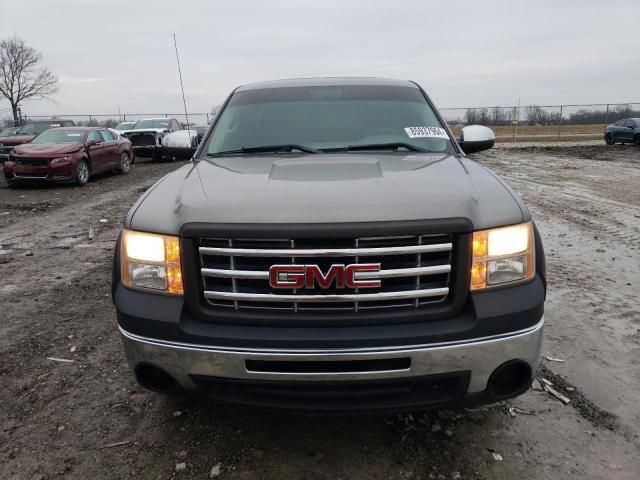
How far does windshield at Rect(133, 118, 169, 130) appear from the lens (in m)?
21.0

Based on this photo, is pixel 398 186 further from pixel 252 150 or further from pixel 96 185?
pixel 96 185

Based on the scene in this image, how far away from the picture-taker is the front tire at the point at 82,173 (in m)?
12.6

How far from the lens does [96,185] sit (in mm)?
13141

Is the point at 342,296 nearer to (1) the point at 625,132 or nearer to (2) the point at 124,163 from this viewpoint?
(2) the point at 124,163

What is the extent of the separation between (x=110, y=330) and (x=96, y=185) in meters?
10.4

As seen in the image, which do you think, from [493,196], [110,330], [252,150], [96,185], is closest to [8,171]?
[96,185]

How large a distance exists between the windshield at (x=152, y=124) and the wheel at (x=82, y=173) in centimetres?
827

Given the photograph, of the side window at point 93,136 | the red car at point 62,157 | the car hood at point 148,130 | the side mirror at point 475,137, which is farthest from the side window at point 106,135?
the side mirror at point 475,137

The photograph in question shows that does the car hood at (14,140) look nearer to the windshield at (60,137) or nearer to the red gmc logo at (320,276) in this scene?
the windshield at (60,137)

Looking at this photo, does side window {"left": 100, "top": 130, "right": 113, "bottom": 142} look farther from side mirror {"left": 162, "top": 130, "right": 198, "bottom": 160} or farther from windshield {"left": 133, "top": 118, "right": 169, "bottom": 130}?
side mirror {"left": 162, "top": 130, "right": 198, "bottom": 160}

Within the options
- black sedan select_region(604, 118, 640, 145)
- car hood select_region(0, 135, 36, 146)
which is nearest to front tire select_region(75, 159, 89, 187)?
car hood select_region(0, 135, 36, 146)

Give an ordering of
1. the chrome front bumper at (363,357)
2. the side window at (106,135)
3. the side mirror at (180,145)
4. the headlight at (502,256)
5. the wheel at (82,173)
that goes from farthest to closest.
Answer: the side window at (106,135), the wheel at (82,173), the side mirror at (180,145), the headlight at (502,256), the chrome front bumper at (363,357)

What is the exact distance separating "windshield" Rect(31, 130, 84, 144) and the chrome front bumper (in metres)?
12.8

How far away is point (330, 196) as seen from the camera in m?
2.12
